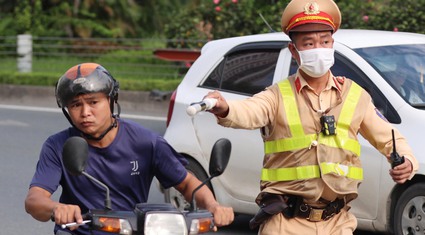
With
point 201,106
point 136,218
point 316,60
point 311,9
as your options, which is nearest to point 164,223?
point 136,218

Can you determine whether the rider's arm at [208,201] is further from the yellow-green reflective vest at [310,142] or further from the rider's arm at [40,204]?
the rider's arm at [40,204]

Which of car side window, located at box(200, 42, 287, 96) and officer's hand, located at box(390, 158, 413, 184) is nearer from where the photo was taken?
officer's hand, located at box(390, 158, 413, 184)

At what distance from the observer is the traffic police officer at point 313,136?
16.7 ft

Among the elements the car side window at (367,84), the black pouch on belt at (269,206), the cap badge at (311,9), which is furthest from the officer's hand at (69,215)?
the car side window at (367,84)

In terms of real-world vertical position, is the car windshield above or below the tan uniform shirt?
above

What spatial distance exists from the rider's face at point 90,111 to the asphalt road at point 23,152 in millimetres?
4551

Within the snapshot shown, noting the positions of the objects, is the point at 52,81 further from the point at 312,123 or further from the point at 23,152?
the point at 312,123

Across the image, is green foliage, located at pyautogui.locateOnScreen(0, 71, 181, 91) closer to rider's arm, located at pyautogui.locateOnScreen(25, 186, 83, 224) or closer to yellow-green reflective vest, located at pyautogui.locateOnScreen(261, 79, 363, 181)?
yellow-green reflective vest, located at pyautogui.locateOnScreen(261, 79, 363, 181)

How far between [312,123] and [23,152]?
882 centimetres

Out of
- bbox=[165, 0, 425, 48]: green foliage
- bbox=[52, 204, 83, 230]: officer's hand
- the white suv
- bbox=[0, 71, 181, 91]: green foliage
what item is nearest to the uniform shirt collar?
bbox=[52, 204, 83, 230]: officer's hand

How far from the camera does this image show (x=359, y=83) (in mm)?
8281

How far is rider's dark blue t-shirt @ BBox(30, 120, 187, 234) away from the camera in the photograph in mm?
4871

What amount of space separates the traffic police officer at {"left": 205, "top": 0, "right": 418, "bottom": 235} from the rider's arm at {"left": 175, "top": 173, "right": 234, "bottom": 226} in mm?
385

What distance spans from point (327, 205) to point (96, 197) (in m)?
1.01
